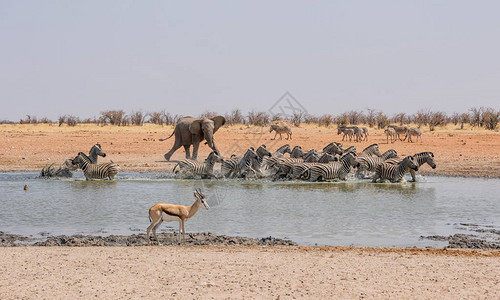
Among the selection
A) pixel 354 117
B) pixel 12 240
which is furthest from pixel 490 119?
pixel 12 240

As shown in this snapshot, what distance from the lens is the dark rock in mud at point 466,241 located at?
8.60m

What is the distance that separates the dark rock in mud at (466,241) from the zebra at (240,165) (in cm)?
886

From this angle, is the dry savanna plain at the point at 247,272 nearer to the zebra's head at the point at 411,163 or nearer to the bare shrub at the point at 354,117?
the zebra's head at the point at 411,163

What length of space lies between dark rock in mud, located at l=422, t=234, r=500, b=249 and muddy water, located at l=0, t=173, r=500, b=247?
0.25 m

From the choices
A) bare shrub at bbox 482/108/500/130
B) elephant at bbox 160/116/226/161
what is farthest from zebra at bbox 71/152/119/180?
bare shrub at bbox 482/108/500/130

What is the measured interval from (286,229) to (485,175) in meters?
11.2

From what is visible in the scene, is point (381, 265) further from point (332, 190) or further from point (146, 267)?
point (332, 190)

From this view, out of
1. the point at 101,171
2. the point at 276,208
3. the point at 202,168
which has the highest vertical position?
the point at 202,168

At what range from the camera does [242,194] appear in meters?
14.3

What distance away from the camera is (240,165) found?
17812mm

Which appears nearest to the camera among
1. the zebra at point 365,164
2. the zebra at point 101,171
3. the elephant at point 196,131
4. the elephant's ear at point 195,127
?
the zebra at point 101,171

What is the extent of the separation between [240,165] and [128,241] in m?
9.07

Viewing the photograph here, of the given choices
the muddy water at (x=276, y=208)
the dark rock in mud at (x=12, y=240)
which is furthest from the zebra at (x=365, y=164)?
the dark rock in mud at (x=12, y=240)

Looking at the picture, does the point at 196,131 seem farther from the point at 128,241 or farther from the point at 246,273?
the point at 246,273
